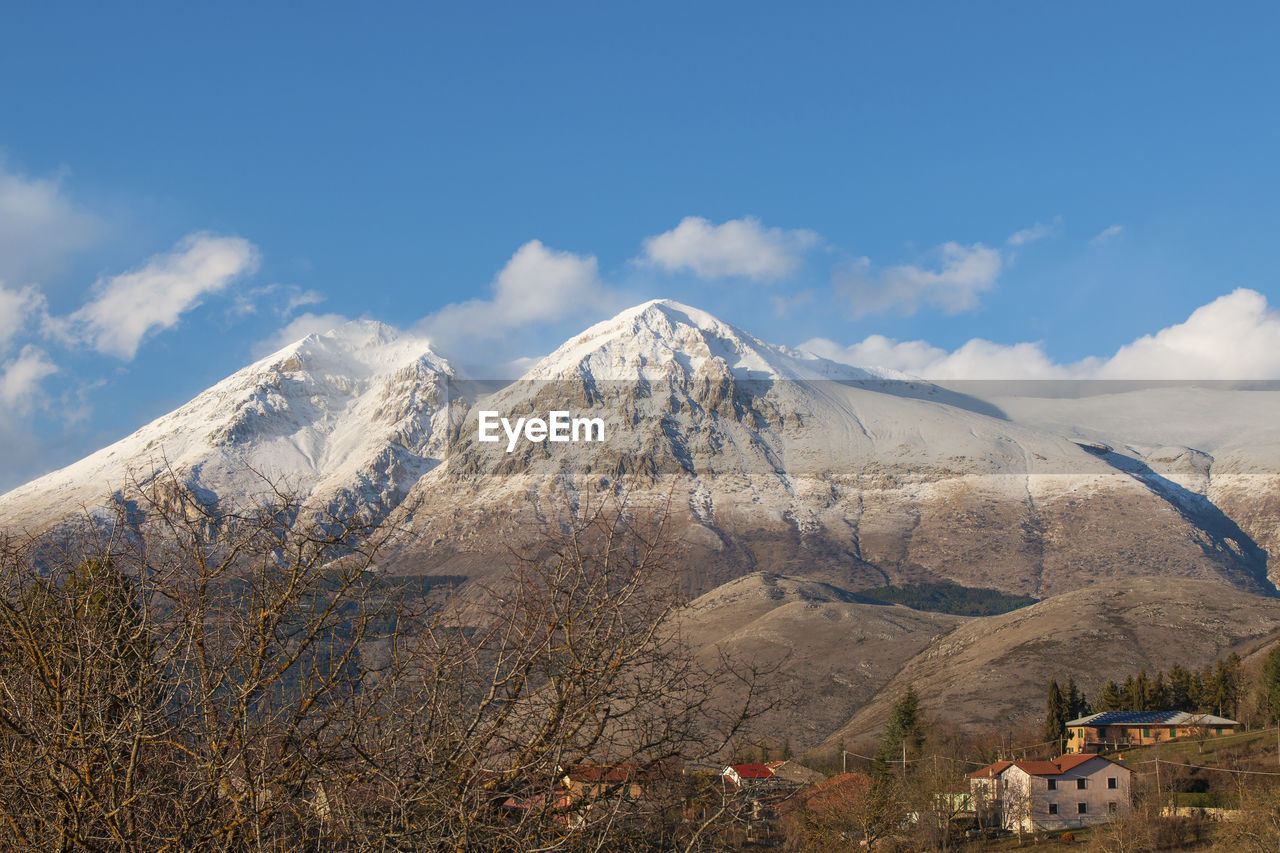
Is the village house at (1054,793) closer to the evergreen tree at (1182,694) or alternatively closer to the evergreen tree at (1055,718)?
the evergreen tree at (1055,718)

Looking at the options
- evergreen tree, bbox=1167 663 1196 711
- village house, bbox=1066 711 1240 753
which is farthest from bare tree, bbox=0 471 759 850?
evergreen tree, bbox=1167 663 1196 711

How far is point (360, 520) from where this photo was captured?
21.8ft

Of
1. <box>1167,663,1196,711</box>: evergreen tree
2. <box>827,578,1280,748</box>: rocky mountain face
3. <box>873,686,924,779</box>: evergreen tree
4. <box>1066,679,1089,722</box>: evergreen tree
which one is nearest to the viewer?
<box>873,686,924,779</box>: evergreen tree

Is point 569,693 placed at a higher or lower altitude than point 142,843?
higher

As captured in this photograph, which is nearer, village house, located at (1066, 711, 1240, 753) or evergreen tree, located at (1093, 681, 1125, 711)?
village house, located at (1066, 711, 1240, 753)

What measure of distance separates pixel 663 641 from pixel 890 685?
135 meters

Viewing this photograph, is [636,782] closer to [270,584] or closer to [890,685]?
[270,584]

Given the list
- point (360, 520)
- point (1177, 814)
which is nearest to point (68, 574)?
point (360, 520)

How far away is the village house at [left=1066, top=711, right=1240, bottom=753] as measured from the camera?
3270 inches

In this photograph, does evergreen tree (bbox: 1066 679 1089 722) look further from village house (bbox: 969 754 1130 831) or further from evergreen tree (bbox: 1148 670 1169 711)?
village house (bbox: 969 754 1130 831)

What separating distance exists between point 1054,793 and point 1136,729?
2484 cm

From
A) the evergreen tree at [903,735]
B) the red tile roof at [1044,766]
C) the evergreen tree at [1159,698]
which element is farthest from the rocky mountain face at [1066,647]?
the red tile roof at [1044,766]

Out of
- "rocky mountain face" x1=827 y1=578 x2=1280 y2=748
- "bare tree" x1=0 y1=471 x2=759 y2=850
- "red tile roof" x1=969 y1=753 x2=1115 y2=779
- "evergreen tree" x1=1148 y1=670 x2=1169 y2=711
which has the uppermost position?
"bare tree" x1=0 y1=471 x2=759 y2=850

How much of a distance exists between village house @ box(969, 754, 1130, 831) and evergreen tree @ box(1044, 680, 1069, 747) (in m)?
22.6
